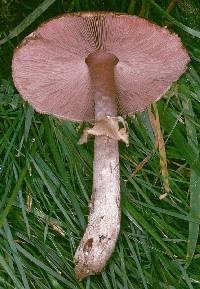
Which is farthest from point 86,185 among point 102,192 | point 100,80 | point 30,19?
point 30,19

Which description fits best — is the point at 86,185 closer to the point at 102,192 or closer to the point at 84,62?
the point at 102,192

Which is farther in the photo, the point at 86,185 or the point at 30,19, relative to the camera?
the point at 86,185

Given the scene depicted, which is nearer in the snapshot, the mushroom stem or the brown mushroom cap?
the brown mushroom cap

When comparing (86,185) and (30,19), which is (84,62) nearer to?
(30,19)

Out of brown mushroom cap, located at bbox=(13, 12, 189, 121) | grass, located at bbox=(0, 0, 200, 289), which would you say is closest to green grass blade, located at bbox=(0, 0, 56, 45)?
grass, located at bbox=(0, 0, 200, 289)

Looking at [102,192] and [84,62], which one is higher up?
[84,62]

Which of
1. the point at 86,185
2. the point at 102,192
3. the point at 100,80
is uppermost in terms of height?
the point at 100,80

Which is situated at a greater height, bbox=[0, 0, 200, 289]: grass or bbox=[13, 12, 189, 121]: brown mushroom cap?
bbox=[13, 12, 189, 121]: brown mushroom cap

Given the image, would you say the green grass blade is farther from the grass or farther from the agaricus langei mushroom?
the agaricus langei mushroom

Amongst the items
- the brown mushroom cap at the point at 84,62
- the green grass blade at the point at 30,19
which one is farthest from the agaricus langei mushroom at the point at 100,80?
the green grass blade at the point at 30,19
